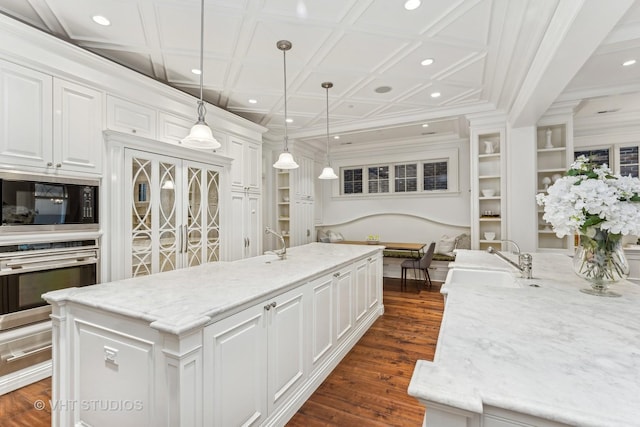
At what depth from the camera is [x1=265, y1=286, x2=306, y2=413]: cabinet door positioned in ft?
5.70

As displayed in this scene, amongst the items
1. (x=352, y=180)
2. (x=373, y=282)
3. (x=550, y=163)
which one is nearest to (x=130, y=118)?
(x=373, y=282)

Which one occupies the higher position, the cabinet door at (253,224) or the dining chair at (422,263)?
the cabinet door at (253,224)

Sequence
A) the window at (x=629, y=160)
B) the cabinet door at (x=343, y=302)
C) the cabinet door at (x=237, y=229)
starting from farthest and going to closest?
the window at (x=629, y=160)
the cabinet door at (x=237, y=229)
the cabinet door at (x=343, y=302)

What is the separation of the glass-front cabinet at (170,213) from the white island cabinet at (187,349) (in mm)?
1088

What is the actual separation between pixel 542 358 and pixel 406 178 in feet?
19.1

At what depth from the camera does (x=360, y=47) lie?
9.02ft

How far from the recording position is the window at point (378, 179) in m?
6.58

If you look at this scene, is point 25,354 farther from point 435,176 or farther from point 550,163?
point 435,176

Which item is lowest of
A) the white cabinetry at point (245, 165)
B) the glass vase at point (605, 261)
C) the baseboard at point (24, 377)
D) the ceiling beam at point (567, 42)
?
the baseboard at point (24, 377)

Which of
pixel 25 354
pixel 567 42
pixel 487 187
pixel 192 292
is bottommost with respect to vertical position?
pixel 25 354

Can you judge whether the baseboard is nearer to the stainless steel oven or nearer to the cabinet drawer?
the stainless steel oven

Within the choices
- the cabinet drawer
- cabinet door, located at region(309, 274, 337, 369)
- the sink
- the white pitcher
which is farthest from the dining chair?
the cabinet drawer

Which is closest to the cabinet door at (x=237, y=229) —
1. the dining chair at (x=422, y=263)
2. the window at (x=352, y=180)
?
the dining chair at (x=422, y=263)

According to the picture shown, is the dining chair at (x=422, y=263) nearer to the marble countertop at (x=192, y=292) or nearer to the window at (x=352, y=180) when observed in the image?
the window at (x=352, y=180)
